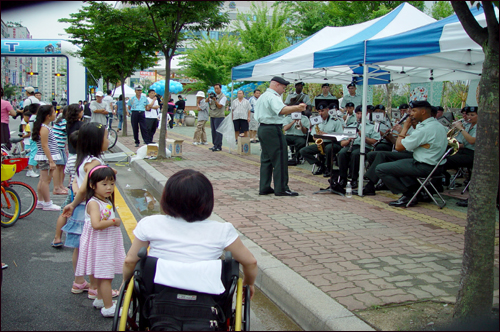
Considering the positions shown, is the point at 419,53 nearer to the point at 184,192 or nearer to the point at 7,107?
the point at 184,192

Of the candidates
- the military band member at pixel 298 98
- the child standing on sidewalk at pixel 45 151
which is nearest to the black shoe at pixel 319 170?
the military band member at pixel 298 98

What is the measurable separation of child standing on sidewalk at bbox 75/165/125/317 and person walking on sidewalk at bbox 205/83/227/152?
1111 centimetres

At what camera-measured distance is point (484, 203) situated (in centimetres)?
305

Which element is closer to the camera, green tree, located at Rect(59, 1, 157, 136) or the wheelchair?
the wheelchair

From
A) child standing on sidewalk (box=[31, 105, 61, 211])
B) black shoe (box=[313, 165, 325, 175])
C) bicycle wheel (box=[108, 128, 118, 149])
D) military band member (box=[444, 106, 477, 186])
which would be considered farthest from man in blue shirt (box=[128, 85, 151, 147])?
military band member (box=[444, 106, 477, 186])

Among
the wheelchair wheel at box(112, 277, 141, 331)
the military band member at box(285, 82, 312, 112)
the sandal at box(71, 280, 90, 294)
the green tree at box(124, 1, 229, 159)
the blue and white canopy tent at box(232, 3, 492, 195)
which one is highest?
the green tree at box(124, 1, 229, 159)

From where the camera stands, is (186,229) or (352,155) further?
(352,155)

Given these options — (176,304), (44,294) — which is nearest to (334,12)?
(44,294)

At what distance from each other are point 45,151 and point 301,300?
5006 mm

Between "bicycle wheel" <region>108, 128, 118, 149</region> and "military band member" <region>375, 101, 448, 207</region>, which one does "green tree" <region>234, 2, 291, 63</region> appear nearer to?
"bicycle wheel" <region>108, 128, 118, 149</region>

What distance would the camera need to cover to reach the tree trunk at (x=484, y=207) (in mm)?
3002

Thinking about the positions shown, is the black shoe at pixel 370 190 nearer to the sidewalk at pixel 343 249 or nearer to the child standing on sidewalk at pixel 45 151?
the sidewalk at pixel 343 249

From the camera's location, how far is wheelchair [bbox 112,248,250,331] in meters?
2.30

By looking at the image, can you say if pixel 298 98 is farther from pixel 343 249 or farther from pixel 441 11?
pixel 441 11
